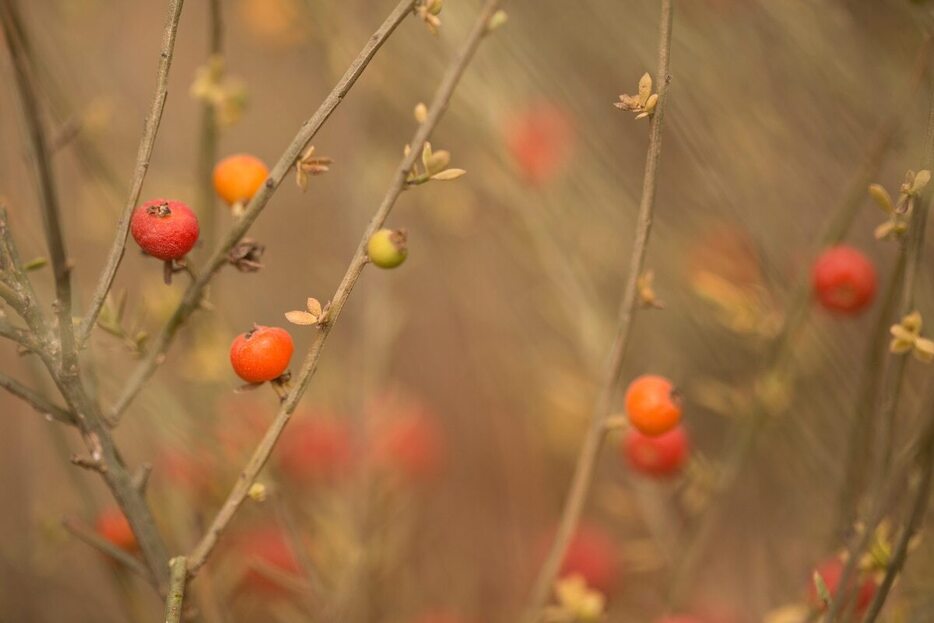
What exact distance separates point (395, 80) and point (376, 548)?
0.91 meters

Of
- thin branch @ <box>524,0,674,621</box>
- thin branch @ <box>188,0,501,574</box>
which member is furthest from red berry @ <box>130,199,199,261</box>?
thin branch @ <box>524,0,674,621</box>

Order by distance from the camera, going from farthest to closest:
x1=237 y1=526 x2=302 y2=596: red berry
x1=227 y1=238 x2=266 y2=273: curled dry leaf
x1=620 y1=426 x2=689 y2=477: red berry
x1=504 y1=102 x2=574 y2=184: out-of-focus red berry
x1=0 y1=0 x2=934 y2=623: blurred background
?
1. x1=504 y1=102 x2=574 y2=184: out-of-focus red berry
2. x1=237 y1=526 x2=302 y2=596: red berry
3. x1=0 y1=0 x2=934 y2=623: blurred background
4. x1=620 y1=426 x2=689 y2=477: red berry
5. x1=227 y1=238 x2=266 y2=273: curled dry leaf

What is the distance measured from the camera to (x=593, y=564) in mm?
1535

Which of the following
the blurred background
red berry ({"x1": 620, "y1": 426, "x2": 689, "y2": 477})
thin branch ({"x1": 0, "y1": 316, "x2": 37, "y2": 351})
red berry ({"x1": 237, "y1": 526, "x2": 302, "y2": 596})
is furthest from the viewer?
red berry ({"x1": 237, "y1": 526, "x2": 302, "y2": 596})

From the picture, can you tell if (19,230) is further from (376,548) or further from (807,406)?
(807,406)

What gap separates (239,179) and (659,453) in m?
0.59

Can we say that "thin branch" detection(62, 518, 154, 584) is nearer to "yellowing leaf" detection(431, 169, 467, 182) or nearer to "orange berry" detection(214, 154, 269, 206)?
"orange berry" detection(214, 154, 269, 206)

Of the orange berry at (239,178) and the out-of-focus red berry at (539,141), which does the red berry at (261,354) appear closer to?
the orange berry at (239,178)

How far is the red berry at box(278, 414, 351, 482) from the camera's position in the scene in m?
1.59

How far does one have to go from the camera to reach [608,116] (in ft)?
6.55

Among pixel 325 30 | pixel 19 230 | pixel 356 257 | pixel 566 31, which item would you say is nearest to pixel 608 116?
pixel 566 31

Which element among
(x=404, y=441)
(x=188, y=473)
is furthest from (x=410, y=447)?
(x=188, y=473)

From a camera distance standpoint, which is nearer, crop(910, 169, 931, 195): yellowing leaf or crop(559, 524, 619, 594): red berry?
crop(910, 169, 931, 195): yellowing leaf

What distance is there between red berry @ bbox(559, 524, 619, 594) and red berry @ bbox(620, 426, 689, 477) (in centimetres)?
47
